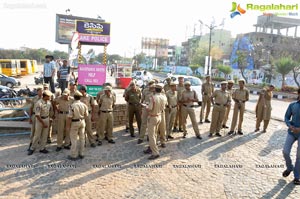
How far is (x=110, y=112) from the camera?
6.80 m

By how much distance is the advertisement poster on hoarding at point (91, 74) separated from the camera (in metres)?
8.67

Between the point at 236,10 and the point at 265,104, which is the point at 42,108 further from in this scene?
the point at 236,10

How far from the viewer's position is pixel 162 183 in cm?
481

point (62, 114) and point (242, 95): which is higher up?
point (242, 95)

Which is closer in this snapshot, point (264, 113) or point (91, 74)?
point (264, 113)

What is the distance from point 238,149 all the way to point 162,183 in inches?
116

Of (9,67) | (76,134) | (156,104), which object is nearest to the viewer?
(76,134)

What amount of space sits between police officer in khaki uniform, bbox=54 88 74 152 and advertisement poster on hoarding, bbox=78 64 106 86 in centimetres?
244

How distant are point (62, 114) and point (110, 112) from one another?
47.3 inches

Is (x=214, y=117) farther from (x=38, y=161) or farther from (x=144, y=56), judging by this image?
(x=144, y=56)

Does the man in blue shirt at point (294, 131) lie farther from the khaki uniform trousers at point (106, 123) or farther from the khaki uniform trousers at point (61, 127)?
the khaki uniform trousers at point (61, 127)

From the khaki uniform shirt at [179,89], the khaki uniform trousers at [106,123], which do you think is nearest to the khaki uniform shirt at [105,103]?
the khaki uniform trousers at [106,123]

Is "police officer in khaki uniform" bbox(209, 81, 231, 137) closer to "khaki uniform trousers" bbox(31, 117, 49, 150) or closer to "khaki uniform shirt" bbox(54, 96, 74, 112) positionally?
"khaki uniform shirt" bbox(54, 96, 74, 112)

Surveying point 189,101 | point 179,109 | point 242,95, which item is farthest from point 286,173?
point 179,109
